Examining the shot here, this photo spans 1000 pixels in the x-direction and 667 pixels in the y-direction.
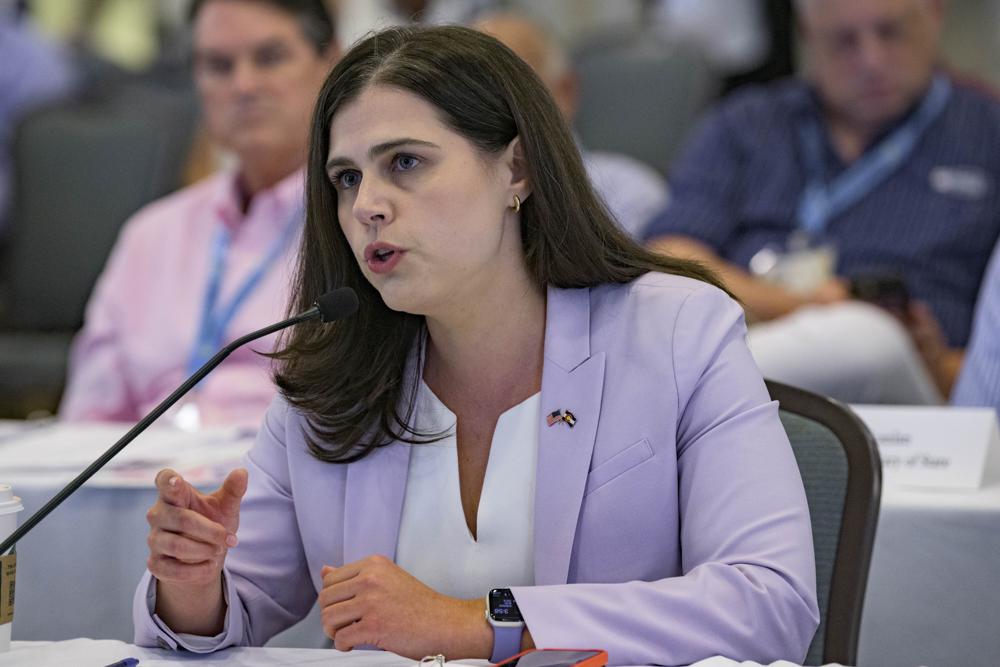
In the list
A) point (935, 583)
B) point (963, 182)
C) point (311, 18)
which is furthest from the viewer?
point (963, 182)

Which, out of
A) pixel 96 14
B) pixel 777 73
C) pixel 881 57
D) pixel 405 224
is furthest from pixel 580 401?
Answer: pixel 96 14

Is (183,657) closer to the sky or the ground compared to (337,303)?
closer to the ground

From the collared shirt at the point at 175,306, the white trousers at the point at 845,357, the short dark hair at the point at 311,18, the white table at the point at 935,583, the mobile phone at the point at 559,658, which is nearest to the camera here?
the mobile phone at the point at 559,658

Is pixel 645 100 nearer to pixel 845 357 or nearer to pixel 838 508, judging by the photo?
pixel 845 357

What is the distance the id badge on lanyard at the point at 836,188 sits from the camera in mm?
3475

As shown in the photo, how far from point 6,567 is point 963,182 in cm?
283

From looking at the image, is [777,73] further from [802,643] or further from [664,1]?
[802,643]

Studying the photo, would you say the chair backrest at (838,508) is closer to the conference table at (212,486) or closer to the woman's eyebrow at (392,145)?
the conference table at (212,486)

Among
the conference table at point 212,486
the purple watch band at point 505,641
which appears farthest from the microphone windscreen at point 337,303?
the conference table at point 212,486

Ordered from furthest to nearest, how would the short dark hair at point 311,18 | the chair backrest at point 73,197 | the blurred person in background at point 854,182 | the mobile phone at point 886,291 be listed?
1. the chair backrest at point 73,197
2. the blurred person in background at point 854,182
3. the short dark hair at point 311,18
4. the mobile phone at point 886,291

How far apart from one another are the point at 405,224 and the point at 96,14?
18.2 ft

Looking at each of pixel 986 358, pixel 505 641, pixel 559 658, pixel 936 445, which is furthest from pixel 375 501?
pixel 986 358

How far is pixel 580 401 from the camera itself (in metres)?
1.58

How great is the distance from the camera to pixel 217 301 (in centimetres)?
299
